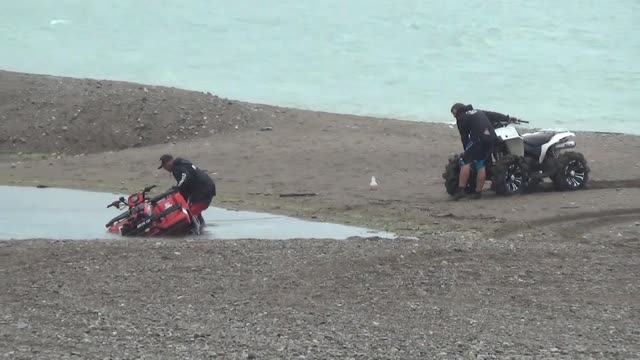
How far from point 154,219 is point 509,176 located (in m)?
5.15

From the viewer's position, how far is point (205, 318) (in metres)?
9.59

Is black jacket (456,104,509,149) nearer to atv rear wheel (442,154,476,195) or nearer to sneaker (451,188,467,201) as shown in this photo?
atv rear wheel (442,154,476,195)

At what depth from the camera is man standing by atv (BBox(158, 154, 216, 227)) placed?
48.8 feet

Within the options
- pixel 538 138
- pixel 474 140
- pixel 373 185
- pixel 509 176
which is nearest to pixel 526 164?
pixel 509 176

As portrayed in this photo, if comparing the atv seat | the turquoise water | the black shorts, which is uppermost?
the turquoise water

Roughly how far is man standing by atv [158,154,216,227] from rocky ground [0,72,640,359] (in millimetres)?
1376

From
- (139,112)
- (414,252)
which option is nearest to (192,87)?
(139,112)

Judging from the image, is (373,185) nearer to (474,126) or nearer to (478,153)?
(478,153)

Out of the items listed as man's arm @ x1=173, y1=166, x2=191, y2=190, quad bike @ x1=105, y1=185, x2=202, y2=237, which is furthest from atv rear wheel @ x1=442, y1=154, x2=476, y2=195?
quad bike @ x1=105, y1=185, x2=202, y2=237

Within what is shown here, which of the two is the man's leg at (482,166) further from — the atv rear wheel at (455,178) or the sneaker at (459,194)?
the sneaker at (459,194)

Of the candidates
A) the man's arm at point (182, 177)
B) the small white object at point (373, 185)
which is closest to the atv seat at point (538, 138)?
the small white object at point (373, 185)

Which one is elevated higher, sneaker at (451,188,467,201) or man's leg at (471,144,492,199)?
man's leg at (471,144,492,199)

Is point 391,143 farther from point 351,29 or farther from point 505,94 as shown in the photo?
point 351,29

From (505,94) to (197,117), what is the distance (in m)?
10.9
